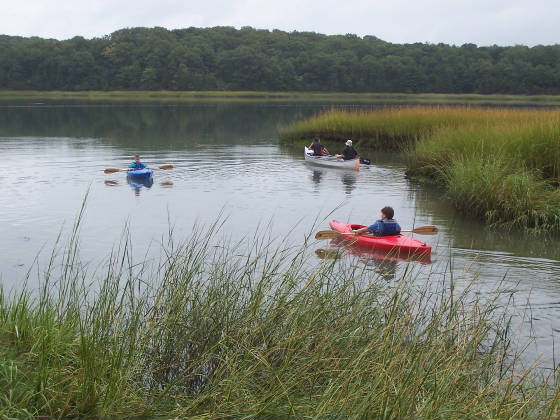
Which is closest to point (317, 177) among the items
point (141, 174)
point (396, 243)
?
point (141, 174)

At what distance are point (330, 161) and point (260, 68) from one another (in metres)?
84.9

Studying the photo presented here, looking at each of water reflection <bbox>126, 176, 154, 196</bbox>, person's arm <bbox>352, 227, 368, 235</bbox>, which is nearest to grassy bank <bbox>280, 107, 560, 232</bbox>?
person's arm <bbox>352, 227, 368, 235</bbox>

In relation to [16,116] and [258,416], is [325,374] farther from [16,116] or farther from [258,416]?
[16,116]

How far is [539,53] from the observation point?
103250 millimetres

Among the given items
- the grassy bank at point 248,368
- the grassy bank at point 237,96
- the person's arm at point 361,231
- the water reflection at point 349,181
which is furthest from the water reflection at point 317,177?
the grassy bank at point 237,96

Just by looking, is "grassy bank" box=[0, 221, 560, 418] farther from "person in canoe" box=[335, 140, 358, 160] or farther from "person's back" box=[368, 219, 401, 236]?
"person in canoe" box=[335, 140, 358, 160]

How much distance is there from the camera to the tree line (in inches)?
3981

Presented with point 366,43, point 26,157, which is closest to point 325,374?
point 26,157

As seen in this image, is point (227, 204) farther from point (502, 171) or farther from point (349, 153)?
point (349, 153)

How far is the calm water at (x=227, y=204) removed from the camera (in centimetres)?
1072

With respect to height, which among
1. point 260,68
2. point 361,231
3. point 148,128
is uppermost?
point 260,68

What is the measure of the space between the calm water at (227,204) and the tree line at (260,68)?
73.2m

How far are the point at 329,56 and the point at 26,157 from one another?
8817 centimetres

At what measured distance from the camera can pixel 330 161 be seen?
24.3 m
